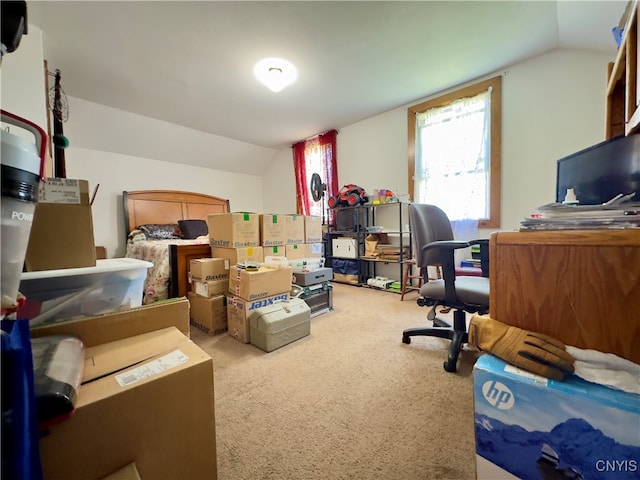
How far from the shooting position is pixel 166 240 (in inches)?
146

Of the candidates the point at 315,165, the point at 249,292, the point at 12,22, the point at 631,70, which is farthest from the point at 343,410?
the point at 315,165

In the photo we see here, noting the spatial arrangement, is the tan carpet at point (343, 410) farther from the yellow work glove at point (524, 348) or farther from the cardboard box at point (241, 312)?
the yellow work glove at point (524, 348)

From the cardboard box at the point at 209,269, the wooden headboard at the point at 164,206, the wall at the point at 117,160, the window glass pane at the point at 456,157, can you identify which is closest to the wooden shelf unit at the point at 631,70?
the window glass pane at the point at 456,157

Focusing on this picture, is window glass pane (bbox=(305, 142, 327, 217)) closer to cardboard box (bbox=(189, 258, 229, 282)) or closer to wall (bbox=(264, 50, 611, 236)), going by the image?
wall (bbox=(264, 50, 611, 236))

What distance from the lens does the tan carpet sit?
36.5 inches

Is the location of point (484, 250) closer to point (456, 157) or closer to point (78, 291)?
point (456, 157)

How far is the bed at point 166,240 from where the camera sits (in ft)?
8.25

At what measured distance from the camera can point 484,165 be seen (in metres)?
2.86

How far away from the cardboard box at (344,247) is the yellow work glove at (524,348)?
294 centimetres

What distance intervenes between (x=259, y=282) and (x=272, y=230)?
0.72m

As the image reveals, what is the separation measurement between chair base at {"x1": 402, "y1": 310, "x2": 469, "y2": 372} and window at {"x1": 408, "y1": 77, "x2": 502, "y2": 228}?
1675mm

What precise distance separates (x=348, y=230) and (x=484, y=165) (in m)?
1.84

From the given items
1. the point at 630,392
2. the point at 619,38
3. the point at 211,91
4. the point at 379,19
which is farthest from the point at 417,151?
the point at 630,392

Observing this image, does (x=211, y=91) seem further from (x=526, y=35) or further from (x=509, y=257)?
(x=509, y=257)
